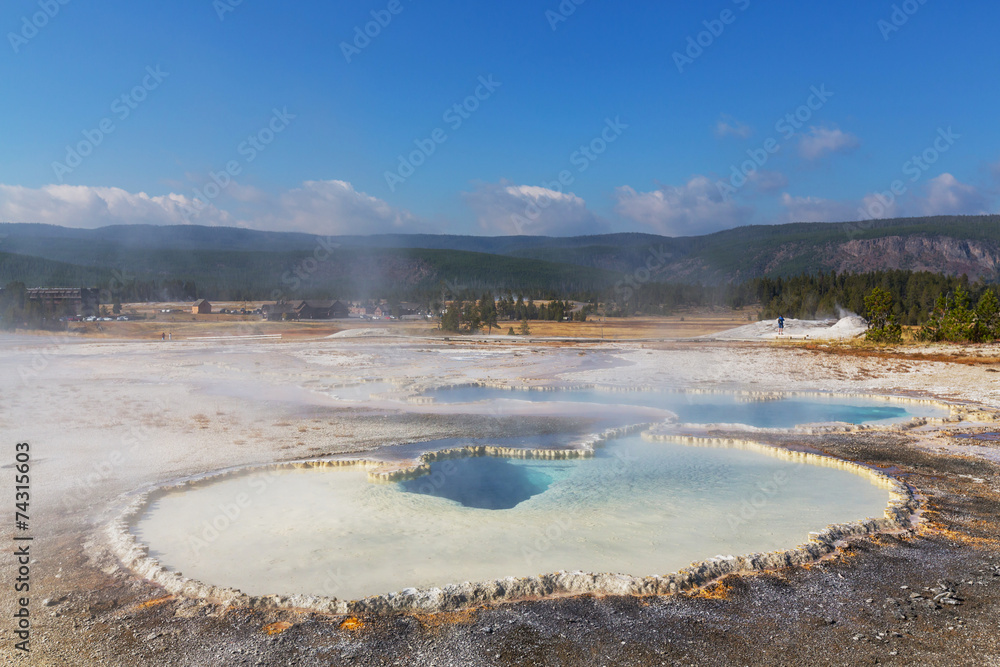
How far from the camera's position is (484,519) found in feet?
23.0

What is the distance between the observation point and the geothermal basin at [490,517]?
5.71 m

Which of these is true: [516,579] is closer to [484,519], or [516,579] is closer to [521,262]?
[484,519]

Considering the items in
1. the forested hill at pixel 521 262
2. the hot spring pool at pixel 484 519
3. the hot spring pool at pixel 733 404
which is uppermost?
the forested hill at pixel 521 262

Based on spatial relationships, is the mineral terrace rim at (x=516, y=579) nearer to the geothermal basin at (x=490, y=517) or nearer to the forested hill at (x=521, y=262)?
the geothermal basin at (x=490, y=517)

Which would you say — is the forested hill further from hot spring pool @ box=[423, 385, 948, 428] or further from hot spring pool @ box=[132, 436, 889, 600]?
hot spring pool @ box=[132, 436, 889, 600]

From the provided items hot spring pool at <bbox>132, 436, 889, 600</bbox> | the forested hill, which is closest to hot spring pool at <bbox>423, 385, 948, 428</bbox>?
hot spring pool at <bbox>132, 436, 889, 600</bbox>

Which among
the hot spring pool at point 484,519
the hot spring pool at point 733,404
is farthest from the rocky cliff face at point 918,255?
the hot spring pool at point 484,519

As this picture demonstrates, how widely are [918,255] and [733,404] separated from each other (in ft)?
565

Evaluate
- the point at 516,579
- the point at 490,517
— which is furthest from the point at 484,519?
the point at 516,579

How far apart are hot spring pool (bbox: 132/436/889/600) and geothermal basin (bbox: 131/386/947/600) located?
0.8 inches

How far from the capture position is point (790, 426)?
40.0ft

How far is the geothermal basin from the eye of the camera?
225 inches

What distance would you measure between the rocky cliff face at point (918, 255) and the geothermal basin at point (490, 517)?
165582mm

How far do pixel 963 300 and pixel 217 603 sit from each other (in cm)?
3500
